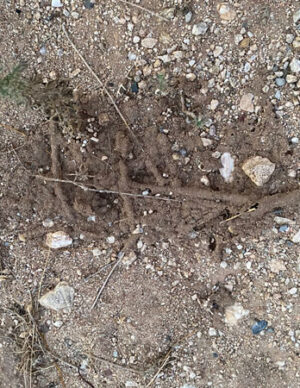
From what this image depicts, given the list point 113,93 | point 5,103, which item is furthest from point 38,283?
point 113,93

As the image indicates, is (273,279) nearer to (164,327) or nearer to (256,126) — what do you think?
(164,327)

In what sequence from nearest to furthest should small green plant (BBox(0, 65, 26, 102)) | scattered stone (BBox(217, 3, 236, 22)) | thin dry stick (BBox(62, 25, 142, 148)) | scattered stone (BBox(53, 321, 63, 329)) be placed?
1. small green plant (BBox(0, 65, 26, 102))
2. scattered stone (BBox(217, 3, 236, 22))
3. thin dry stick (BBox(62, 25, 142, 148))
4. scattered stone (BBox(53, 321, 63, 329))

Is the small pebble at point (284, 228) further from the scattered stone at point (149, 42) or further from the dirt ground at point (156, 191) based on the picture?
the scattered stone at point (149, 42)

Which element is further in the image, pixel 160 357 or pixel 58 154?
pixel 160 357

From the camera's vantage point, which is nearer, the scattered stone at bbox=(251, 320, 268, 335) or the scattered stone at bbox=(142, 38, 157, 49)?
the scattered stone at bbox=(142, 38, 157, 49)

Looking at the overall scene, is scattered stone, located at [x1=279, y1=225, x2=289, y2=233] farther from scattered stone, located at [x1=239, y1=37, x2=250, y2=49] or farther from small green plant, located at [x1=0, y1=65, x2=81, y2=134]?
small green plant, located at [x1=0, y1=65, x2=81, y2=134]

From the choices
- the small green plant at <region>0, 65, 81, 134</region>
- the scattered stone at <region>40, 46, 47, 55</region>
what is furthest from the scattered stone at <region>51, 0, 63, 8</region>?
the small green plant at <region>0, 65, 81, 134</region>

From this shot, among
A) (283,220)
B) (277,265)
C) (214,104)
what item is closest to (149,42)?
(214,104)

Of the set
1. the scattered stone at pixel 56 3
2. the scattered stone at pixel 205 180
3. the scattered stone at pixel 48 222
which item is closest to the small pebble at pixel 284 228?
the scattered stone at pixel 205 180

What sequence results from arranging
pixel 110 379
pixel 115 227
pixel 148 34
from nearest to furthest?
pixel 148 34 < pixel 115 227 < pixel 110 379
